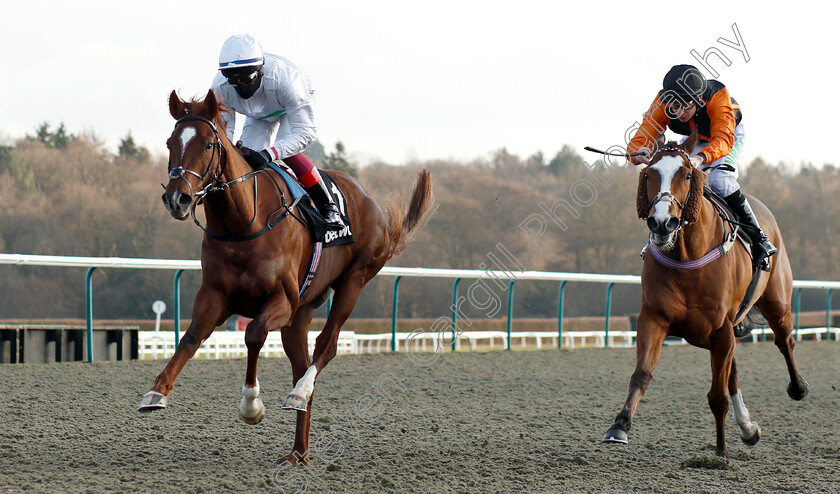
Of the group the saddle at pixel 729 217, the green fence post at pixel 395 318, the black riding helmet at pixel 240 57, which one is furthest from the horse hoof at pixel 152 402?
the green fence post at pixel 395 318

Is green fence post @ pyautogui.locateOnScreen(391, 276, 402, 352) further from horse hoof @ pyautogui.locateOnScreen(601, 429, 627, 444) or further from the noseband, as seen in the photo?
the noseband

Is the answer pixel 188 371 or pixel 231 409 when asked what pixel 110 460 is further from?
pixel 188 371

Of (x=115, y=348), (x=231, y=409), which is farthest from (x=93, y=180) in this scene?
(x=231, y=409)

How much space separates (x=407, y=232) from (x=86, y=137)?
90.7 feet

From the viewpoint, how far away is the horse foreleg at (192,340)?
3.52m

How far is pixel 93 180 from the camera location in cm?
2925

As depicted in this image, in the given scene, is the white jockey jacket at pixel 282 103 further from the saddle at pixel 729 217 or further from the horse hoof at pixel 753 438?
the horse hoof at pixel 753 438

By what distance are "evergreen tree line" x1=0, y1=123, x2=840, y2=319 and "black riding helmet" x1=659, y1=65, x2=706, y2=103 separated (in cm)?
1226

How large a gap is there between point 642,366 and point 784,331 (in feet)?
7.51

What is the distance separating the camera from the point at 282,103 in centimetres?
479

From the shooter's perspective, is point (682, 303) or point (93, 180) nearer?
point (682, 303)

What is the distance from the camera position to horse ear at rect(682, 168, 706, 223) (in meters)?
4.53

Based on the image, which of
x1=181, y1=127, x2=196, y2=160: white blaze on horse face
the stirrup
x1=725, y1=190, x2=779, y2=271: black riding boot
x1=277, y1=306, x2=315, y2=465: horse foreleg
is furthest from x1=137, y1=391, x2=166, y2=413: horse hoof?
the stirrup

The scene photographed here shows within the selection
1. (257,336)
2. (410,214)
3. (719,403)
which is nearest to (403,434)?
(410,214)
